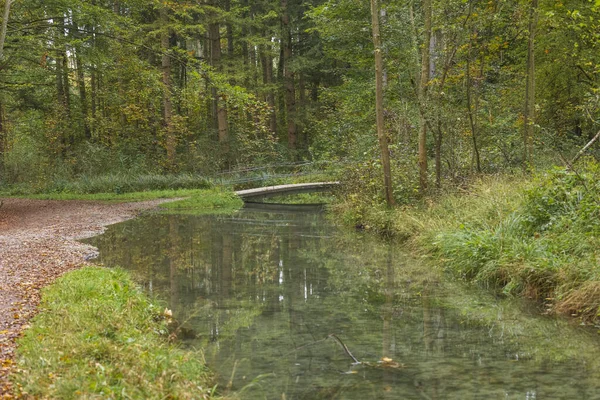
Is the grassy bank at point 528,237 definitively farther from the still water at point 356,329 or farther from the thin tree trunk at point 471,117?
the thin tree trunk at point 471,117

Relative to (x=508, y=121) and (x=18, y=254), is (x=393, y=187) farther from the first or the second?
(x=18, y=254)

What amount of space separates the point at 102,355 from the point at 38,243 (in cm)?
828

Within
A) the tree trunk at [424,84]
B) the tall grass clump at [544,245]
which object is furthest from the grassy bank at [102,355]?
the tree trunk at [424,84]

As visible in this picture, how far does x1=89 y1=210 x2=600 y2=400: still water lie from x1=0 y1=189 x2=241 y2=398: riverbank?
3.76 ft

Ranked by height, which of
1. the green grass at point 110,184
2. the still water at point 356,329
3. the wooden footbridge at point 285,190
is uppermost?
the green grass at point 110,184

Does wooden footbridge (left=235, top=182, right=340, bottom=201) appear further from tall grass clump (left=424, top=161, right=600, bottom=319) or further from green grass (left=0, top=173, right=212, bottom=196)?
tall grass clump (left=424, top=161, right=600, bottom=319)

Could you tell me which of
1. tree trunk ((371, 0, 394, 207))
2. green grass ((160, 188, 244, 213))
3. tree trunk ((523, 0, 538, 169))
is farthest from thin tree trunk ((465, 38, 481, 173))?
green grass ((160, 188, 244, 213))

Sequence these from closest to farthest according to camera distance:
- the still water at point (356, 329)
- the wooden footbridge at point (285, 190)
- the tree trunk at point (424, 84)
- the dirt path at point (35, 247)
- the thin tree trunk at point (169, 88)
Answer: the still water at point (356, 329), the dirt path at point (35, 247), the tree trunk at point (424, 84), the wooden footbridge at point (285, 190), the thin tree trunk at point (169, 88)

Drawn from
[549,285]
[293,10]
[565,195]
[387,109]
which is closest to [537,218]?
[565,195]

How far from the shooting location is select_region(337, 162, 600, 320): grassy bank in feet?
26.2

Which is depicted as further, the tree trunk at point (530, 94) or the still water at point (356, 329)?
the tree trunk at point (530, 94)

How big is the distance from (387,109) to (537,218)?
37.7ft

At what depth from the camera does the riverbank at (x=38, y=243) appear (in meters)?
6.35

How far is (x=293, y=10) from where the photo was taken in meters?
32.1
